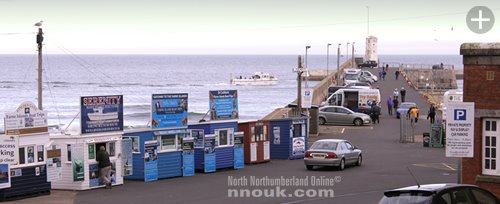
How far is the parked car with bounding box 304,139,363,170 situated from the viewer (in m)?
30.8

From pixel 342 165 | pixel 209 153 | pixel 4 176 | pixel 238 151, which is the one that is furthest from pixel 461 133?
pixel 238 151

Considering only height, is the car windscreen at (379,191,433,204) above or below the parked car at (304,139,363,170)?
above

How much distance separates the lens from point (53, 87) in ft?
475

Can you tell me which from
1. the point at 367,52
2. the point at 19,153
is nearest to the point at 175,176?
the point at 19,153

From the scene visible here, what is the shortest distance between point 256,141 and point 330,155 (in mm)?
4124

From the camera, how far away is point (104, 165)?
26.2 m

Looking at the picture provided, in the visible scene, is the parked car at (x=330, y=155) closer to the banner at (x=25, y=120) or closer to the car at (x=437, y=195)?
the banner at (x=25, y=120)

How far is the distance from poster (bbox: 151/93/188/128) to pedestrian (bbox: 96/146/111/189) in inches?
118

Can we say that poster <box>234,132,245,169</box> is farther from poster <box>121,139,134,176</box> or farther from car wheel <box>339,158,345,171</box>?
poster <box>121,139,134,176</box>

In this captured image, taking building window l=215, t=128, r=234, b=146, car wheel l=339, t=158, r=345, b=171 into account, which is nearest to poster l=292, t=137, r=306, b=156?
building window l=215, t=128, r=234, b=146

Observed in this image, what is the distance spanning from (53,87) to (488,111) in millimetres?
129182

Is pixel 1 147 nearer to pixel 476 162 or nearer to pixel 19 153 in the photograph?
pixel 19 153

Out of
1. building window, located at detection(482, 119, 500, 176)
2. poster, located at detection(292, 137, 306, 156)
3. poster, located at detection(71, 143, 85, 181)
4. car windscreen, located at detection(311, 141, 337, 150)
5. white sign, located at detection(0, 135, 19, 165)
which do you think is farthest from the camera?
poster, located at detection(292, 137, 306, 156)

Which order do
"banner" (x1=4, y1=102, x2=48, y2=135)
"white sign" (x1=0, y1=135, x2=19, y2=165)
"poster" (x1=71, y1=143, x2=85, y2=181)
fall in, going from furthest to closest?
"poster" (x1=71, y1=143, x2=85, y2=181) < "banner" (x1=4, y1=102, x2=48, y2=135) < "white sign" (x1=0, y1=135, x2=19, y2=165)
